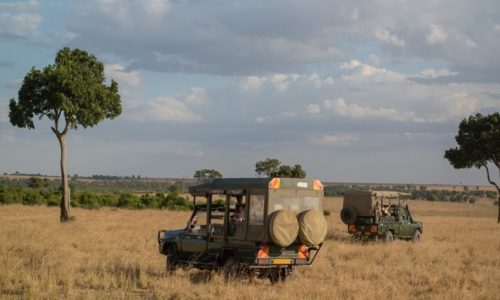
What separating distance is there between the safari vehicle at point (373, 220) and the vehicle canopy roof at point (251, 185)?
42.4ft

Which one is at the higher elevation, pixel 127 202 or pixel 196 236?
pixel 196 236

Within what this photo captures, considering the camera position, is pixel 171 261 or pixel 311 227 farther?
pixel 171 261

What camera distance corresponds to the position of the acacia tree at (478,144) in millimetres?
44250

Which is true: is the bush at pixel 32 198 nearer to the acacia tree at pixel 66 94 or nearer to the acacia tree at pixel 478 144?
the acacia tree at pixel 66 94

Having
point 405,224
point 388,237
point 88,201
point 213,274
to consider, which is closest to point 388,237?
point 388,237

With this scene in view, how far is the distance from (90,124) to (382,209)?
1386 centimetres

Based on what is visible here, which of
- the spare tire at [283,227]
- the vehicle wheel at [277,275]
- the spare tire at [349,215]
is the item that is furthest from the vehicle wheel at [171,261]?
the spare tire at [349,215]

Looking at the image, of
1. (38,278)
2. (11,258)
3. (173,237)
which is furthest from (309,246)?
(11,258)

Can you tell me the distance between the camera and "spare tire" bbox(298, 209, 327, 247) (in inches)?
545

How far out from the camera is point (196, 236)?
50.0 feet

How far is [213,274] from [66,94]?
18.5m

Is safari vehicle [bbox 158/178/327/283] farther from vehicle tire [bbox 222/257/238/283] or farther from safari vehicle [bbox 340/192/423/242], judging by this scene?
safari vehicle [bbox 340/192/423/242]

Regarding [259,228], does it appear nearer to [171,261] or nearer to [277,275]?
[277,275]

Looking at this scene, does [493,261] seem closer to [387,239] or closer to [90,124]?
[387,239]
